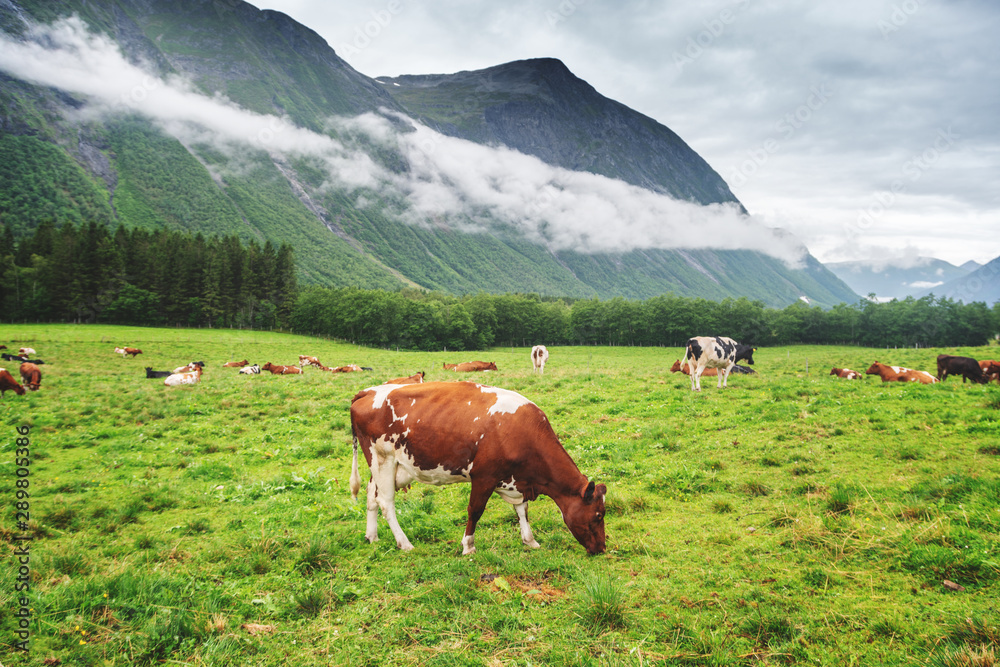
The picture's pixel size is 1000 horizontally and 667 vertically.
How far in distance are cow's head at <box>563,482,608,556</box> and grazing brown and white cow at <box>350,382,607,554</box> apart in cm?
1

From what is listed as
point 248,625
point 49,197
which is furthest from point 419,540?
point 49,197

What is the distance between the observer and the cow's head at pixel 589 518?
6953 mm

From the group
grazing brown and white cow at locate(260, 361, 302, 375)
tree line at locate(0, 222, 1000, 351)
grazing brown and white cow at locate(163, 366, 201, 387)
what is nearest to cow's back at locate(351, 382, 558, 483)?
grazing brown and white cow at locate(163, 366, 201, 387)

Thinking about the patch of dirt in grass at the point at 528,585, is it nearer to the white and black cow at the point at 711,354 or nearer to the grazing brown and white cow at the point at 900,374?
the white and black cow at the point at 711,354

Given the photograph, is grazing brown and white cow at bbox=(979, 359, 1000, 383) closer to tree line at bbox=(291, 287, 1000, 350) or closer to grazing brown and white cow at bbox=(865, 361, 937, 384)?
grazing brown and white cow at bbox=(865, 361, 937, 384)

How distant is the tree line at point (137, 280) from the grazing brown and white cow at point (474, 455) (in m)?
91.5

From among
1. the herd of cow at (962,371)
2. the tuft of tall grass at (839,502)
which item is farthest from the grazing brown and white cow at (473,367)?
the tuft of tall grass at (839,502)

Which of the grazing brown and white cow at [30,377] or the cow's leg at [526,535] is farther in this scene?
the grazing brown and white cow at [30,377]

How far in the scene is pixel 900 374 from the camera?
84.3 feet

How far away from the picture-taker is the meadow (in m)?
4.69

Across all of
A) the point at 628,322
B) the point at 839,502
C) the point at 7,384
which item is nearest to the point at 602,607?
the point at 839,502

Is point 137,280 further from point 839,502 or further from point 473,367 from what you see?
point 839,502

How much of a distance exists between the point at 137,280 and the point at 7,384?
253ft

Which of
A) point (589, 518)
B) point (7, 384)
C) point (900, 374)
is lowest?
point (7, 384)
